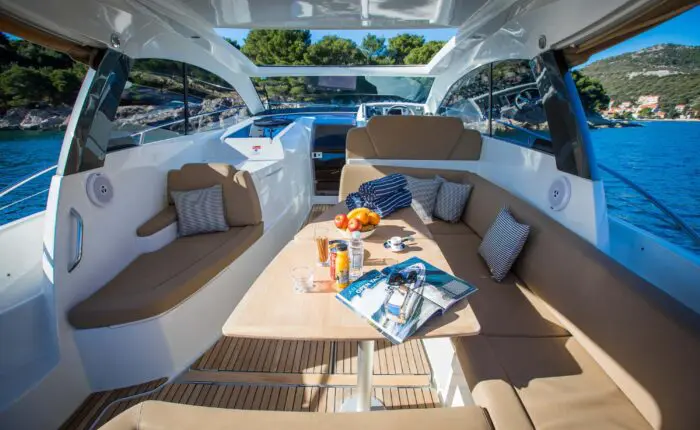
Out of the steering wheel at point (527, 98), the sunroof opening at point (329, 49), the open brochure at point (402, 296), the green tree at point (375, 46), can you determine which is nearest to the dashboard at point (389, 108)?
the steering wheel at point (527, 98)

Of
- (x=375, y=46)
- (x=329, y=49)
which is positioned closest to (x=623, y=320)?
(x=329, y=49)

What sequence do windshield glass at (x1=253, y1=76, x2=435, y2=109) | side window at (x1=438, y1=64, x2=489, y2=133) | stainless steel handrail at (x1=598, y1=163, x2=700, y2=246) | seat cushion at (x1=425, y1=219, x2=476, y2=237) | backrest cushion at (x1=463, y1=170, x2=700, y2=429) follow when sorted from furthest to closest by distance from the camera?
windshield glass at (x1=253, y1=76, x2=435, y2=109) < side window at (x1=438, y1=64, x2=489, y2=133) < seat cushion at (x1=425, y1=219, x2=476, y2=237) < stainless steel handrail at (x1=598, y1=163, x2=700, y2=246) < backrest cushion at (x1=463, y1=170, x2=700, y2=429)

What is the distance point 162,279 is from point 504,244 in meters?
2.03

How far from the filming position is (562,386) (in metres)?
1.35

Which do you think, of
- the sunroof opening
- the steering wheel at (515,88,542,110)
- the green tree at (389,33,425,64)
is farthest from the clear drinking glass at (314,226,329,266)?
the green tree at (389,33,425,64)

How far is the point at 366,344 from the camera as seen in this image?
1474mm

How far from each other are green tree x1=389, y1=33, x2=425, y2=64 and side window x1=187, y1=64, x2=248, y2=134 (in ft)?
69.4

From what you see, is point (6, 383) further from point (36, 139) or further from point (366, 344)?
point (36, 139)

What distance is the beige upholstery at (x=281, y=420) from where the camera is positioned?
2.45 feet

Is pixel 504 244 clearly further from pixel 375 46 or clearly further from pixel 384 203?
pixel 375 46

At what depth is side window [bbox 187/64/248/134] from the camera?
3.76 metres

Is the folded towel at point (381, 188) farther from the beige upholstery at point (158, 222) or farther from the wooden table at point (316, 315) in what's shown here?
the beige upholstery at point (158, 222)

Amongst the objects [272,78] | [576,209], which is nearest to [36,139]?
[272,78]

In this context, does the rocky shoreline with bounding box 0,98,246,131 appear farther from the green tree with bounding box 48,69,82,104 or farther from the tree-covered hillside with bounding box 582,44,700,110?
the tree-covered hillside with bounding box 582,44,700,110
